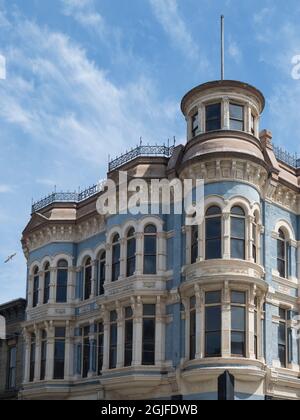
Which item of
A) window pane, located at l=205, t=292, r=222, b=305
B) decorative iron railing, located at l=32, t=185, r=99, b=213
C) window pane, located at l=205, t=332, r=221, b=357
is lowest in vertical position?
window pane, located at l=205, t=332, r=221, b=357

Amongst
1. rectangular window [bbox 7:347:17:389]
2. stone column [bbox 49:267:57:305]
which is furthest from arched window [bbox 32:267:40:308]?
rectangular window [bbox 7:347:17:389]

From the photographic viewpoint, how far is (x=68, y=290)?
1361 inches

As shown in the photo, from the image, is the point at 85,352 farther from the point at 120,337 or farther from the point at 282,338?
the point at 282,338

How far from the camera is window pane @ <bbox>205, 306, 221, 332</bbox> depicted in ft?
87.8

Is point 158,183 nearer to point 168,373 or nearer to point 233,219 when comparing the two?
point 233,219

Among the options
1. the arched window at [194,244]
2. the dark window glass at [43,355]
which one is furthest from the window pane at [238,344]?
the dark window glass at [43,355]

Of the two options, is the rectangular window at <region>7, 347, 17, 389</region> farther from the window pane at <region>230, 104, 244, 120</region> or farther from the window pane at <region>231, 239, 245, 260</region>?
the window pane at <region>230, 104, 244, 120</region>

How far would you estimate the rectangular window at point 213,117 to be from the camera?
2936 cm

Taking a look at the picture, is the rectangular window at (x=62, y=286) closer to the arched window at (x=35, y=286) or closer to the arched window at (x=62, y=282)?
the arched window at (x=62, y=282)

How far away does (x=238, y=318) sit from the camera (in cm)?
2689

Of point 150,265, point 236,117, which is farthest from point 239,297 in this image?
point 236,117

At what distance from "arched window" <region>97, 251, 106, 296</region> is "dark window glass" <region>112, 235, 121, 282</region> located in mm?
1485
